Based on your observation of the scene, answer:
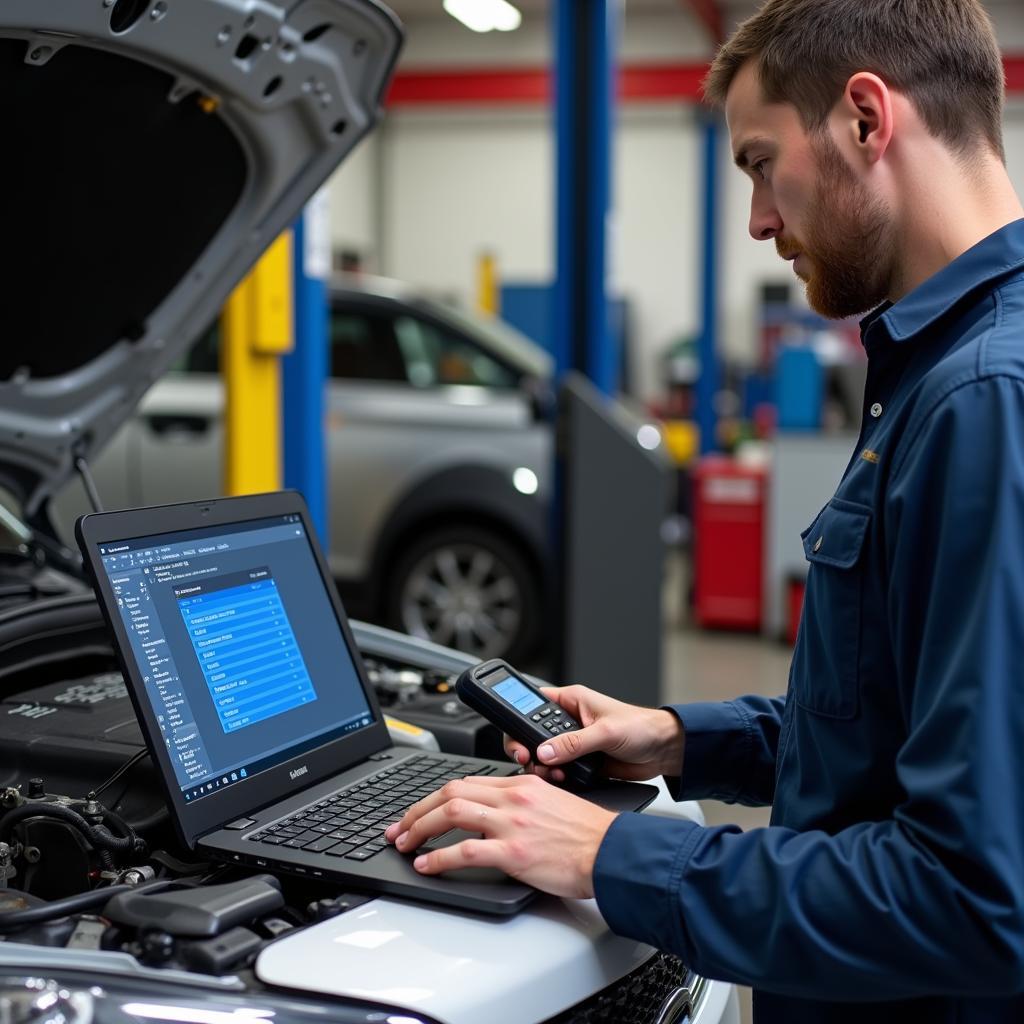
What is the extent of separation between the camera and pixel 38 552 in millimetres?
2057

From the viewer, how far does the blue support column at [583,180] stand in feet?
14.4

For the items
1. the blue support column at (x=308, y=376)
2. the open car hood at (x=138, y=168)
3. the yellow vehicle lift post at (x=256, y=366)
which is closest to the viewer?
the open car hood at (x=138, y=168)

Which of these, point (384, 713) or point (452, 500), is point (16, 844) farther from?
point (452, 500)

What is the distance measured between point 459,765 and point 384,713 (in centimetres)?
28

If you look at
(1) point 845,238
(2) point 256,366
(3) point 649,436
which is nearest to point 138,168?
(1) point 845,238

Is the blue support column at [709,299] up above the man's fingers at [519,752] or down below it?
above

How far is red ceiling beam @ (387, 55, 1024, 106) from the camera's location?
1262cm

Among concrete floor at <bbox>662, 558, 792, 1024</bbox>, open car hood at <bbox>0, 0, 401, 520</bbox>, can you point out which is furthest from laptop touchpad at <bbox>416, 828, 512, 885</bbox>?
concrete floor at <bbox>662, 558, 792, 1024</bbox>

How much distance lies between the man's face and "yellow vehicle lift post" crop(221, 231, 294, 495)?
7.38ft

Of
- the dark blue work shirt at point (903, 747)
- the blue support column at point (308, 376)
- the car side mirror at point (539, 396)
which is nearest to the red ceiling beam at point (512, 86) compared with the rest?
the car side mirror at point (539, 396)

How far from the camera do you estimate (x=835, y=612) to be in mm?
1114

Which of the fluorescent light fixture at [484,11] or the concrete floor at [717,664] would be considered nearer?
the concrete floor at [717,664]

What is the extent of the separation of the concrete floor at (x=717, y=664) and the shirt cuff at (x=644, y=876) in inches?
161

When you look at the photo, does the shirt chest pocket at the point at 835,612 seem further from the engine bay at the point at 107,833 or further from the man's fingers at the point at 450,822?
the engine bay at the point at 107,833
